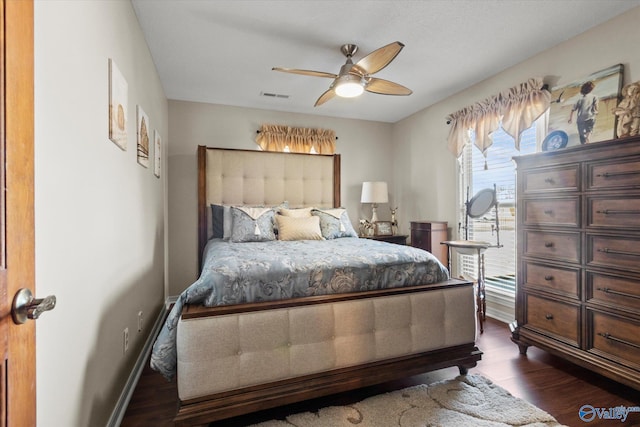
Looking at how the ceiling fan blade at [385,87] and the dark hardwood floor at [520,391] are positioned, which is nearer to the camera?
the dark hardwood floor at [520,391]

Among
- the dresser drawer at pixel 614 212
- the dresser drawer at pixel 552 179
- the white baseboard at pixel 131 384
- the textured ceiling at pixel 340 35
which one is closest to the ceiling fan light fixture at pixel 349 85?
the textured ceiling at pixel 340 35

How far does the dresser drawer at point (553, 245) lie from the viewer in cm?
205

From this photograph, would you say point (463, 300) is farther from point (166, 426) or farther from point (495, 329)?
point (166, 426)

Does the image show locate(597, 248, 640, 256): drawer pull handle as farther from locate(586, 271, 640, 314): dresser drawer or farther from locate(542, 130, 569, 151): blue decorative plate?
locate(542, 130, 569, 151): blue decorative plate

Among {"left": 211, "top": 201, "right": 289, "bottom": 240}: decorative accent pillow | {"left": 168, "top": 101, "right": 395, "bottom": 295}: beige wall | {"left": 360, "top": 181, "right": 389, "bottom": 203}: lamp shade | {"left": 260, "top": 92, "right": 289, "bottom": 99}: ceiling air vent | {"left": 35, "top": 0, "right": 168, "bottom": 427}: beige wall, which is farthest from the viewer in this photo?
{"left": 360, "top": 181, "right": 389, "bottom": 203}: lamp shade

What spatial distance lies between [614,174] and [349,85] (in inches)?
73.4

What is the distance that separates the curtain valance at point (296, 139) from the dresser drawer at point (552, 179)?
2.63m

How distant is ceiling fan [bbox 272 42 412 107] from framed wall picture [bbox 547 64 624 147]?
4.15 ft

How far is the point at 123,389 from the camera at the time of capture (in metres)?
1.78

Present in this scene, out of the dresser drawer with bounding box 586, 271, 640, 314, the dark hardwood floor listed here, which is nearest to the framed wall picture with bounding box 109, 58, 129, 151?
the dark hardwood floor

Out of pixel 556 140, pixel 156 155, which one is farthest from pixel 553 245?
pixel 156 155

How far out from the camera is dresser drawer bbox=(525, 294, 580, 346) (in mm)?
2045

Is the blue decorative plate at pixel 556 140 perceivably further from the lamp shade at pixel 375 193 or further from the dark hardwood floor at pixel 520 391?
the lamp shade at pixel 375 193

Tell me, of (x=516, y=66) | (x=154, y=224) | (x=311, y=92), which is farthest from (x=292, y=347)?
(x=516, y=66)
